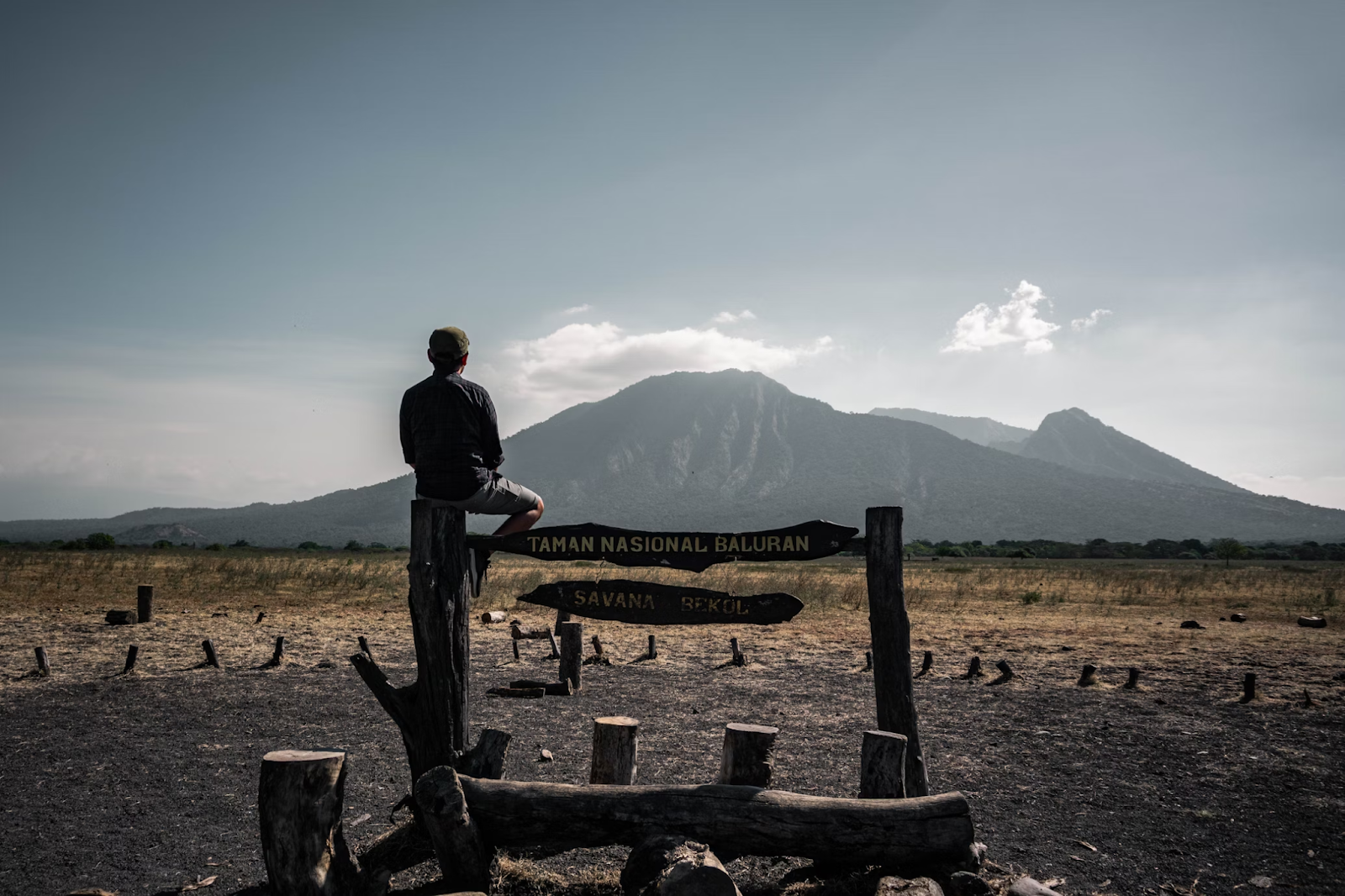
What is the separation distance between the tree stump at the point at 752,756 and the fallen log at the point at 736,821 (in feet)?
1.07

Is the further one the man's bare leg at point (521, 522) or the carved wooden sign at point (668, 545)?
the man's bare leg at point (521, 522)

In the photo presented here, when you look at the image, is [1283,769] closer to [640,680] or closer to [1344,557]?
[640,680]

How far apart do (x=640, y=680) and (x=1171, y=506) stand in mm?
229672

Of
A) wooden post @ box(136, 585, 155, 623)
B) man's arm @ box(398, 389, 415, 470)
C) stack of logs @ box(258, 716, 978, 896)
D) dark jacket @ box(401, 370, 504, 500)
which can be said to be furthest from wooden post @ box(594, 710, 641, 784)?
wooden post @ box(136, 585, 155, 623)

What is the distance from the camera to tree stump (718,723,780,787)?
5.08 meters

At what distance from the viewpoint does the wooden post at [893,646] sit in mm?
5652

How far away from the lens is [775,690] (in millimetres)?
11734

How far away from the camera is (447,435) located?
563 centimetres

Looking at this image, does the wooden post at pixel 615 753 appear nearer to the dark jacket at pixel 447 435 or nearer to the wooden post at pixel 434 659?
the wooden post at pixel 434 659

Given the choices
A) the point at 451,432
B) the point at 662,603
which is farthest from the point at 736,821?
the point at 451,432

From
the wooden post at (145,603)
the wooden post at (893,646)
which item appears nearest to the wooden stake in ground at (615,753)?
the wooden post at (893,646)

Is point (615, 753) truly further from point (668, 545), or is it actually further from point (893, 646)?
point (893, 646)

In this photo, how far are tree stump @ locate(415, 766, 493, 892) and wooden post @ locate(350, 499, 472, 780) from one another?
0.67 meters

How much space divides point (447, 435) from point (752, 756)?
314cm
